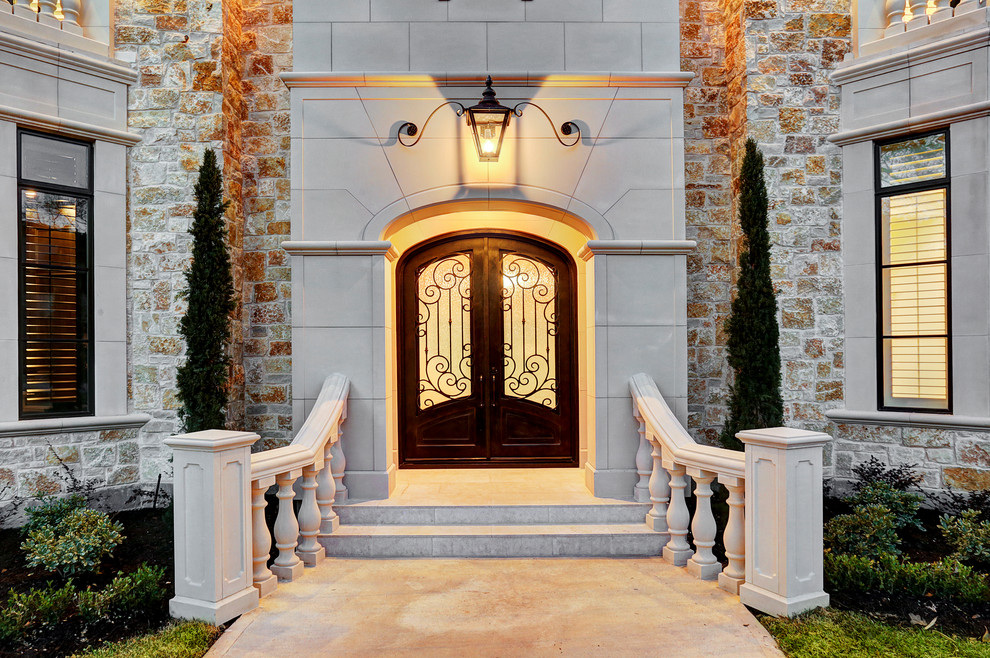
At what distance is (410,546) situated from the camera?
4.59m

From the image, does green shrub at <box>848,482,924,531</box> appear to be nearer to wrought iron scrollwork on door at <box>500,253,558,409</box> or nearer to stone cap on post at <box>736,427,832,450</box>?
stone cap on post at <box>736,427,832,450</box>

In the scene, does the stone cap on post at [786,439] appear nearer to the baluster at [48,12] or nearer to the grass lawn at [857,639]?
the grass lawn at [857,639]

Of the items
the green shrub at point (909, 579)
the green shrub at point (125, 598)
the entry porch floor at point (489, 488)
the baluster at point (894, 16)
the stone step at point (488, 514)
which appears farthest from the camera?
the baluster at point (894, 16)

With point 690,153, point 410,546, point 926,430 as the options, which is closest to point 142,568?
point 410,546

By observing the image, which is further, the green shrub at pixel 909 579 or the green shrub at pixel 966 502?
the green shrub at pixel 966 502

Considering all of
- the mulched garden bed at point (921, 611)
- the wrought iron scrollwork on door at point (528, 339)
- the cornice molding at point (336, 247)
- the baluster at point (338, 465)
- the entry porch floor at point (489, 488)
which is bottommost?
the mulched garden bed at point (921, 611)

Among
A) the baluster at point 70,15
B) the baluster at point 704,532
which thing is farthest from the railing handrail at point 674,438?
the baluster at point 70,15

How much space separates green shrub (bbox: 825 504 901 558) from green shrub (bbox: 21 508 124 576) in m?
5.24

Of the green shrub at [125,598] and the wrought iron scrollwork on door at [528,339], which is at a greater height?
the wrought iron scrollwork on door at [528,339]

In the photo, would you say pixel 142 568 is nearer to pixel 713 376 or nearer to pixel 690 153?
pixel 713 376

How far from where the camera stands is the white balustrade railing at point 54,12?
5.32m

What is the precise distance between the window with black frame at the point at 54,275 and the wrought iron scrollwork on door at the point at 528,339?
4061 millimetres

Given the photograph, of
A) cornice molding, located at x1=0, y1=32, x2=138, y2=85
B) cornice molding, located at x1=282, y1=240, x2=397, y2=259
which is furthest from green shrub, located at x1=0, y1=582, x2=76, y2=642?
cornice molding, located at x1=0, y1=32, x2=138, y2=85

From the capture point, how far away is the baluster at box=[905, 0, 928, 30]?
545 centimetres
